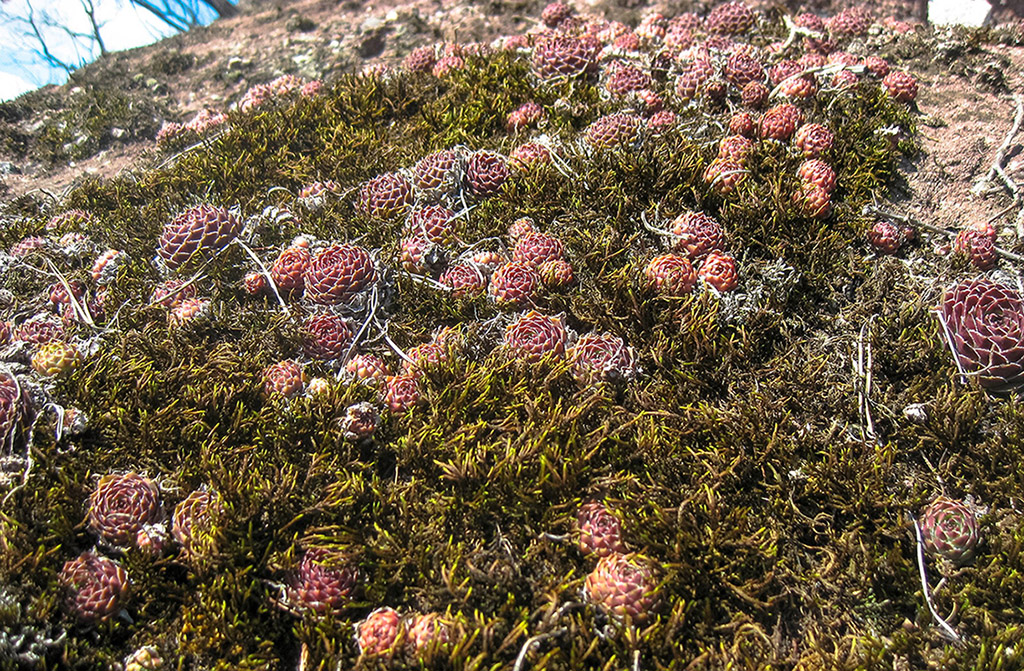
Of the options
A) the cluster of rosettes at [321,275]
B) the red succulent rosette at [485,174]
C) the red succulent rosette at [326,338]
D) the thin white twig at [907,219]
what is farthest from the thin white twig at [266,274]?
the thin white twig at [907,219]

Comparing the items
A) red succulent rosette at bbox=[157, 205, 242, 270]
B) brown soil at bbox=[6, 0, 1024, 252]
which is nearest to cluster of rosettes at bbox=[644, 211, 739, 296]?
brown soil at bbox=[6, 0, 1024, 252]

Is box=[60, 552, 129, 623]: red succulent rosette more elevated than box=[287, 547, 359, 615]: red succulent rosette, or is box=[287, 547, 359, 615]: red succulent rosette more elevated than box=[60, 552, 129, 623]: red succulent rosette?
box=[60, 552, 129, 623]: red succulent rosette

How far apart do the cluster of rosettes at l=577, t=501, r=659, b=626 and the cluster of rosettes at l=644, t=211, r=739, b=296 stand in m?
1.50

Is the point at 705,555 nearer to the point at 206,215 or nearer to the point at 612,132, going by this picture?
the point at 612,132

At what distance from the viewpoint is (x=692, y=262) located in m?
3.95

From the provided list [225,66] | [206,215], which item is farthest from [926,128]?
[225,66]

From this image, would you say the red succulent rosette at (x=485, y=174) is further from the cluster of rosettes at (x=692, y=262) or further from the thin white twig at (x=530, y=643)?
the thin white twig at (x=530, y=643)

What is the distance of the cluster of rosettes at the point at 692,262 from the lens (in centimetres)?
376

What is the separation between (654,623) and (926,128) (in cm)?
430

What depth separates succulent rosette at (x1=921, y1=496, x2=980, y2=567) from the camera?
2795 millimetres

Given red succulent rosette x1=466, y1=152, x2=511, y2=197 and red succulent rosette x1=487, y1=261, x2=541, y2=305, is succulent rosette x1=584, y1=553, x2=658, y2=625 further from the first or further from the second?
red succulent rosette x1=466, y1=152, x2=511, y2=197

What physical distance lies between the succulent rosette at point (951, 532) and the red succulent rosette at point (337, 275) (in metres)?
3.18

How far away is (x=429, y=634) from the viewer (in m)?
2.62

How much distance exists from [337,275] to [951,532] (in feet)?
11.1
